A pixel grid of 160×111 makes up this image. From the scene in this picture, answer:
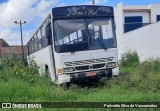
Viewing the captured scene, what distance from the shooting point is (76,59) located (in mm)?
13344

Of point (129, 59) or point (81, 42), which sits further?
point (129, 59)

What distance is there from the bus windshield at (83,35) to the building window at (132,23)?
63.1ft

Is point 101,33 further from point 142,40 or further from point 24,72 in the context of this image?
point 142,40

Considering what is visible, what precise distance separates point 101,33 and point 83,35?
75 centimetres

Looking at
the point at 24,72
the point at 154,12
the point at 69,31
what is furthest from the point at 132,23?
the point at 69,31

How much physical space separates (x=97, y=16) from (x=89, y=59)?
1905 millimetres

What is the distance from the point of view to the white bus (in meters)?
13.3

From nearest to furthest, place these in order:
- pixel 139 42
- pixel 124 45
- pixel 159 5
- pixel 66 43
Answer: pixel 66 43, pixel 139 42, pixel 124 45, pixel 159 5

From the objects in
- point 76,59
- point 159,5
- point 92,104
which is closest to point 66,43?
point 76,59

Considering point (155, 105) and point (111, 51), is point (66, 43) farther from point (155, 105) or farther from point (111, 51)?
point (155, 105)

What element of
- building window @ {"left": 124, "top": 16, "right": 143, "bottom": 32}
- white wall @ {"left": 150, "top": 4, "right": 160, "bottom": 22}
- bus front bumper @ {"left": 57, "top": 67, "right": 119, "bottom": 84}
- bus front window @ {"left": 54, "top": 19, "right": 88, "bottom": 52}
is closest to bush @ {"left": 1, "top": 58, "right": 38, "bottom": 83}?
bus front bumper @ {"left": 57, "top": 67, "right": 119, "bottom": 84}

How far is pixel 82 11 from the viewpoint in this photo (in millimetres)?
13859

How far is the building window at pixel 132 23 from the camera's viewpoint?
107 feet

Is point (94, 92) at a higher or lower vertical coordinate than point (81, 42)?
lower
